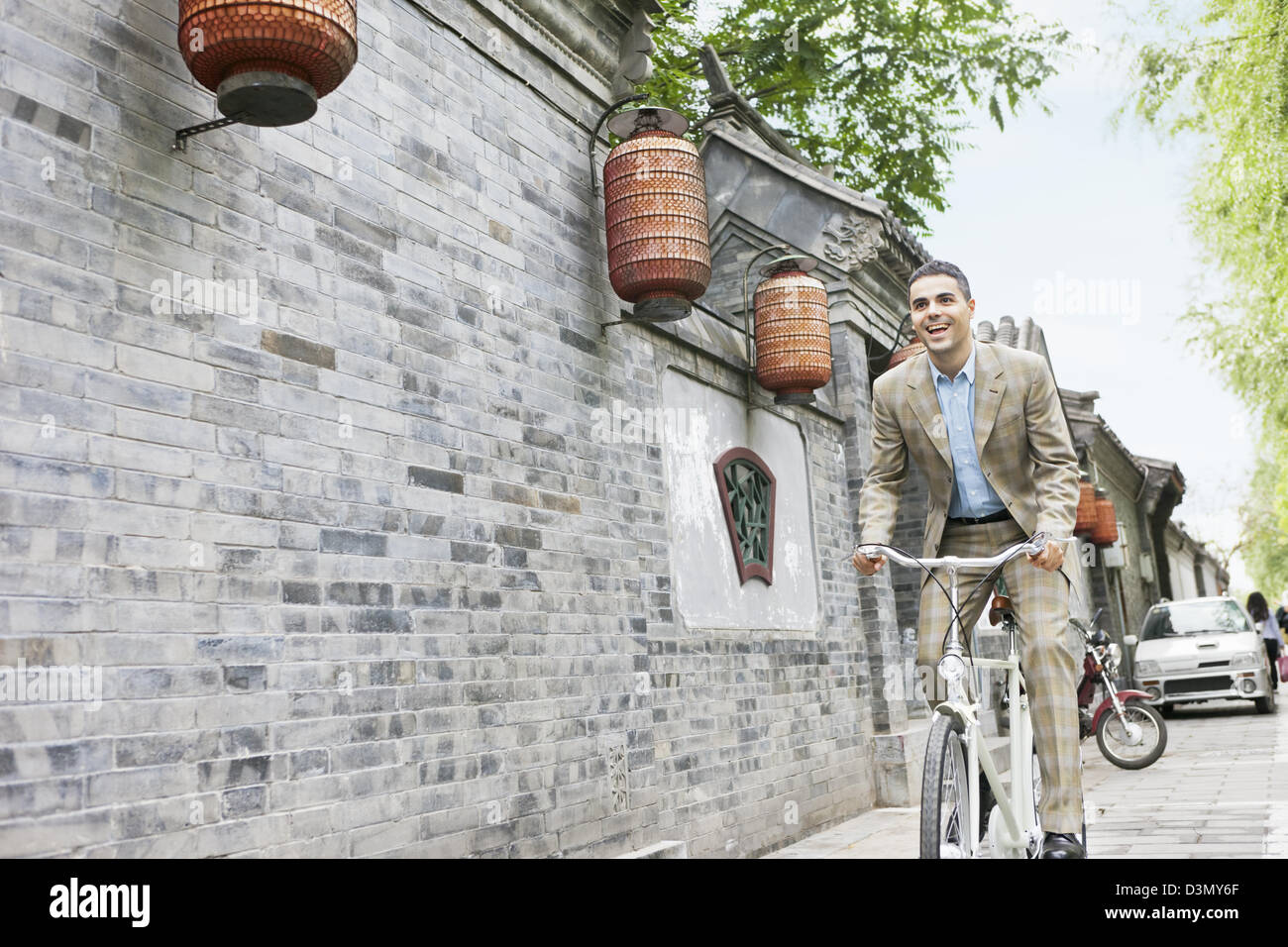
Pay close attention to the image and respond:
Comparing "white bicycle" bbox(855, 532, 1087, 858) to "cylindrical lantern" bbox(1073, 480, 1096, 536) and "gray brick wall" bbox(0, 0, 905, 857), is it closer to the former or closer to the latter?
"gray brick wall" bbox(0, 0, 905, 857)

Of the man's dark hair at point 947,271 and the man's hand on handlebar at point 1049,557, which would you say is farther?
the man's dark hair at point 947,271

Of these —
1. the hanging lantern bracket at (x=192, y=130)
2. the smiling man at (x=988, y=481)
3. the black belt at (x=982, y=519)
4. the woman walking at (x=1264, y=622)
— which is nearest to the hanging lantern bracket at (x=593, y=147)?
the smiling man at (x=988, y=481)

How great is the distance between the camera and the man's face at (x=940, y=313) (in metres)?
3.29

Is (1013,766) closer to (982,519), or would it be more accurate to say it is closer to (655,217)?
(982,519)

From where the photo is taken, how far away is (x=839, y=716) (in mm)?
7047

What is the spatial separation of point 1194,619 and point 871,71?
790cm

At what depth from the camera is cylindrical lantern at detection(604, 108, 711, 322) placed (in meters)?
4.93

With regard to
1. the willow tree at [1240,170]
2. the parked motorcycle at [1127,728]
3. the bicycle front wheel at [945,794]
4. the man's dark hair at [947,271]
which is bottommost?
the parked motorcycle at [1127,728]

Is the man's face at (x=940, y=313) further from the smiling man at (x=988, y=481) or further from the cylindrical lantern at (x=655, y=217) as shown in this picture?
the cylindrical lantern at (x=655, y=217)

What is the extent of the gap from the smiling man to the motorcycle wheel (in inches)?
225

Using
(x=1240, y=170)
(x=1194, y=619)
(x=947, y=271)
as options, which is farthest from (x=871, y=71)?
(x=947, y=271)

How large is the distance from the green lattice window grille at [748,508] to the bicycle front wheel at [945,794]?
129 inches
